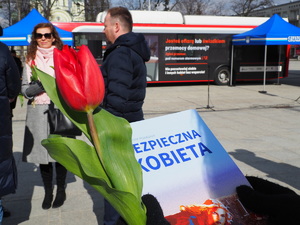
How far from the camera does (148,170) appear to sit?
105cm

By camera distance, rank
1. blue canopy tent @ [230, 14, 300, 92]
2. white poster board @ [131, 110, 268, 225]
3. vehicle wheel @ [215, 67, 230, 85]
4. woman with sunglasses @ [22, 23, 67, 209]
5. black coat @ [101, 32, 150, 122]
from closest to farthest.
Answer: white poster board @ [131, 110, 268, 225], black coat @ [101, 32, 150, 122], woman with sunglasses @ [22, 23, 67, 209], blue canopy tent @ [230, 14, 300, 92], vehicle wheel @ [215, 67, 230, 85]

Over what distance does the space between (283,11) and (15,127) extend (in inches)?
2778

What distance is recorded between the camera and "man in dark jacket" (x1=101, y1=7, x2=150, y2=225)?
84.0 inches

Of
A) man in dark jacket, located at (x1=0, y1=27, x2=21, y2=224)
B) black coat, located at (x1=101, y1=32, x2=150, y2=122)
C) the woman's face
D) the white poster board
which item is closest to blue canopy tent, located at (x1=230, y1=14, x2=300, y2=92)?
the woman's face

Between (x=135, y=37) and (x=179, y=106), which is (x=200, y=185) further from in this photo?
(x=179, y=106)

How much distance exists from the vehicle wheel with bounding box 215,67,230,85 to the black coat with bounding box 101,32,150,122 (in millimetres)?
13162

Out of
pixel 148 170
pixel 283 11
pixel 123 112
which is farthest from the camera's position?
pixel 283 11

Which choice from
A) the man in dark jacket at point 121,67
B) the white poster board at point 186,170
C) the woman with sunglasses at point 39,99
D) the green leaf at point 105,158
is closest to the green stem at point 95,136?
the green leaf at point 105,158

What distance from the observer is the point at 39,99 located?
3330 mm

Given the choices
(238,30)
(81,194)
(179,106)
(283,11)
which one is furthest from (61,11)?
(81,194)

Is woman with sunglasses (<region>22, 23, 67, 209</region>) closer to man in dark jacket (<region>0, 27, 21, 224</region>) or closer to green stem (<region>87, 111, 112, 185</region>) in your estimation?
man in dark jacket (<region>0, 27, 21, 224</region>)

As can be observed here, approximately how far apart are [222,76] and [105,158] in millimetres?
15016

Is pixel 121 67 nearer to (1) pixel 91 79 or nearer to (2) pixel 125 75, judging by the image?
(2) pixel 125 75

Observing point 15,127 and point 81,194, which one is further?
point 15,127
